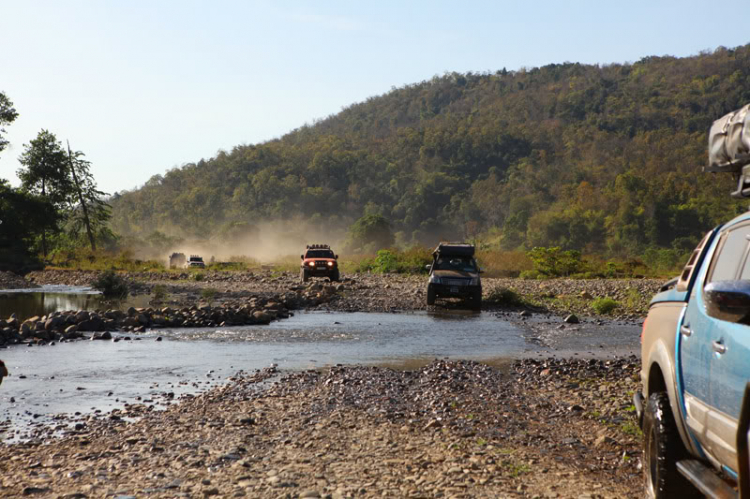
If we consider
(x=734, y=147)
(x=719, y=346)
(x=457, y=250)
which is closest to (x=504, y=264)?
(x=457, y=250)

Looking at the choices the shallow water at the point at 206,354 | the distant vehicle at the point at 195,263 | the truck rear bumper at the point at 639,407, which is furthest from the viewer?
the distant vehicle at the point at 195,263

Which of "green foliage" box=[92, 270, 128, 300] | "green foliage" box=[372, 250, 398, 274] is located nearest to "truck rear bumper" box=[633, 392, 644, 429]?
"green foliage" box=[92, 270, 128, 300]

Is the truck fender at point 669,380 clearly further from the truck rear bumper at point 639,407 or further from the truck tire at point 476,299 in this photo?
the truck tire at point 476,299

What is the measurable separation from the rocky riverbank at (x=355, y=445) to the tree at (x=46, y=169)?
222ft

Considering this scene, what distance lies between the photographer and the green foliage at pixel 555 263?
48.0m

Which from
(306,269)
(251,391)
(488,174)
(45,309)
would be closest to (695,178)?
(488,174)

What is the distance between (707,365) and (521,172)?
124192 mm

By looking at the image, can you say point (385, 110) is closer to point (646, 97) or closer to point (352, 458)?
point (646, 97)

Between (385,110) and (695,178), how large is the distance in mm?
111965

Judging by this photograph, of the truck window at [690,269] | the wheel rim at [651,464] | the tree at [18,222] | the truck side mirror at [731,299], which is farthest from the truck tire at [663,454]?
the tree at [18,222]

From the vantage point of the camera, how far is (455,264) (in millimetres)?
27375

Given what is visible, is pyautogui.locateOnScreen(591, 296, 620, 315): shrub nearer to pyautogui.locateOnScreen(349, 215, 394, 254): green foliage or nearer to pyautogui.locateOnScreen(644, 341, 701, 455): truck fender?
pyautogui.locateOnScreen(644, 341, 701, 455): truck fender

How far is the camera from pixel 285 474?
6.73 meters

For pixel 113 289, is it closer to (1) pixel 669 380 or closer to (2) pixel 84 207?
(1) pixel 669 380
